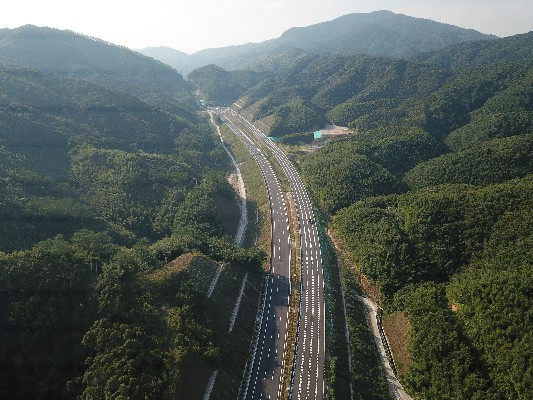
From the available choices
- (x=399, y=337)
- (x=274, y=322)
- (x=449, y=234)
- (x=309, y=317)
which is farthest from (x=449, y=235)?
(x=274, y=322)

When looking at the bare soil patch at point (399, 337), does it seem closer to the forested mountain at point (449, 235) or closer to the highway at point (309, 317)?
the forested mountain at point (449, 235)

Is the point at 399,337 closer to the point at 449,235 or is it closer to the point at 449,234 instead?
the point at 449,235

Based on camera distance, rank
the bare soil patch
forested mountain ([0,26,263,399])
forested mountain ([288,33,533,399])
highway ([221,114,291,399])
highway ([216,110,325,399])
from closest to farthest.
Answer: forested mountain ([0,26,263,399]), highway ([216,110,325,399]), highway ([221,114,291,399]), forested mountain ([288,33,533,399]), the bare soil patch

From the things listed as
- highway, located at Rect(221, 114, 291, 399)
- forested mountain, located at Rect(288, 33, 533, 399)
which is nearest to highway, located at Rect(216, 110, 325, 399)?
highway, located at Rect(221, 114, 291, 399)

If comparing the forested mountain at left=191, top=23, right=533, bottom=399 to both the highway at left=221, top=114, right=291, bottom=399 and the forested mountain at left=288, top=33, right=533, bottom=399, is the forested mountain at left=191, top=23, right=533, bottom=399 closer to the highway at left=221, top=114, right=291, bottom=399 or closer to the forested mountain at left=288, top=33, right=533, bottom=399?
the forested mountain at left=288, top=33, right=533, bottom=399

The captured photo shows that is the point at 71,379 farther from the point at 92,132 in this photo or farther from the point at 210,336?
the point at 92,132

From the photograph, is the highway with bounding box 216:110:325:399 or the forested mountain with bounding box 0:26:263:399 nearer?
the forested mountain with bounding box 0:26:263:399

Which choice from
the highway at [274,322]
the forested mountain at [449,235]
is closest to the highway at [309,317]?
the highway at [274,322]

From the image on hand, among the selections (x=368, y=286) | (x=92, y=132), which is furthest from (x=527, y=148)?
(x=92, y=132)
